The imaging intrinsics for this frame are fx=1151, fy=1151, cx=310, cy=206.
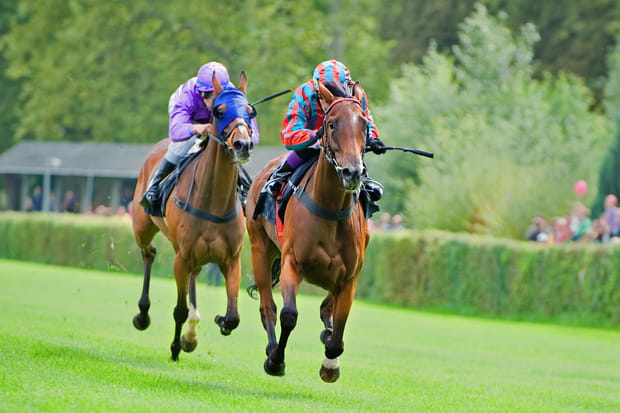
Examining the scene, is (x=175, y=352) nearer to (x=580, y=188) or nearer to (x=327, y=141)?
(x=327, y=141)

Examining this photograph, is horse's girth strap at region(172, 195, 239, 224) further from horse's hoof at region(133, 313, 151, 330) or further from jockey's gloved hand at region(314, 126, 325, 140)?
horse's hoof at region(133, 313, 151, 330)

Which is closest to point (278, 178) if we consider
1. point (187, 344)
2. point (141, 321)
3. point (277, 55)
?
point (187, 344)

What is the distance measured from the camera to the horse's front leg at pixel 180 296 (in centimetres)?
970

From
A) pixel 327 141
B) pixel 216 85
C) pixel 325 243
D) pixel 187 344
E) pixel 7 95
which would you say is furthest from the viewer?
pixel 7 95

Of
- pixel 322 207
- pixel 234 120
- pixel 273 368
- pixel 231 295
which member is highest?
pixel 234 120

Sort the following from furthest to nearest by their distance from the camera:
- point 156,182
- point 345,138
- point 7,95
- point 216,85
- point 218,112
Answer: point 7,95 < point 156,182 < point 216,85 < point 218,112 < point 345,138

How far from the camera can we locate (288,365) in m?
10.7

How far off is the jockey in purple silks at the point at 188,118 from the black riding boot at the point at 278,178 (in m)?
0.52

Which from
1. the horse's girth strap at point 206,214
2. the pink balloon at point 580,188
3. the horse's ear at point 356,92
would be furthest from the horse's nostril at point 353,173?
the pink balloon at point 580,188

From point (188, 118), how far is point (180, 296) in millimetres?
1651

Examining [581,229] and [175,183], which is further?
[581,229]

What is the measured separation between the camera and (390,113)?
3534 cm

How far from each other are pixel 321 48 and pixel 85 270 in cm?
2176

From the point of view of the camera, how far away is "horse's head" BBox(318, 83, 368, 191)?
294 inches
